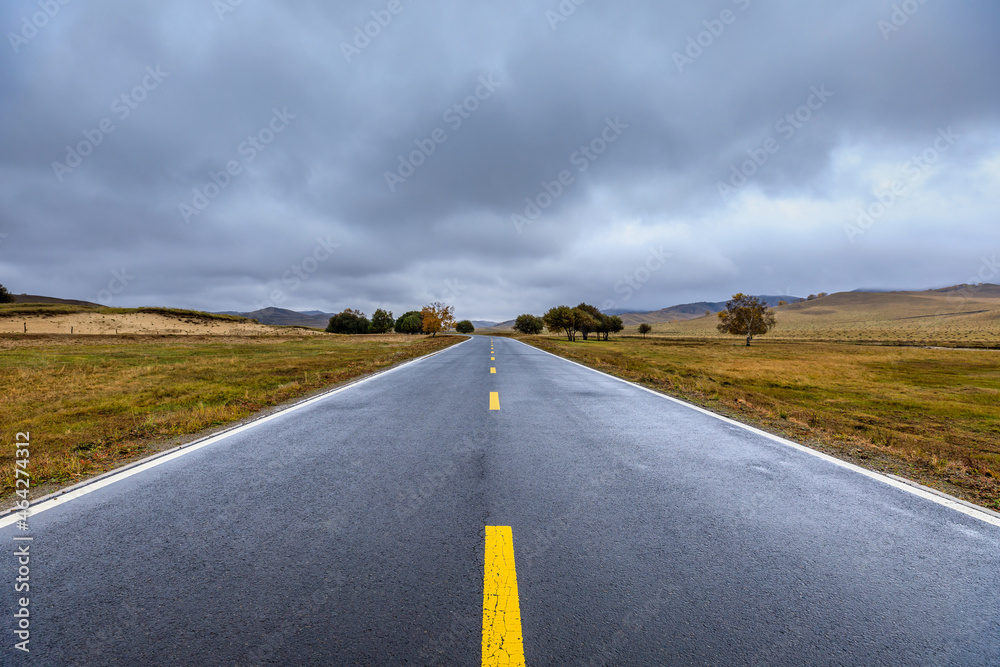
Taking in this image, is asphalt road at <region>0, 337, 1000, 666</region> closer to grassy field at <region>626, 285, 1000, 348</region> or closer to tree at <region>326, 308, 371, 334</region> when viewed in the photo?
grassy field at <region>626, 285, 1000, 348</region>

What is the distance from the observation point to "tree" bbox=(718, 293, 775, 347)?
5788 centimetres

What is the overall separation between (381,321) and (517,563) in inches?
5144

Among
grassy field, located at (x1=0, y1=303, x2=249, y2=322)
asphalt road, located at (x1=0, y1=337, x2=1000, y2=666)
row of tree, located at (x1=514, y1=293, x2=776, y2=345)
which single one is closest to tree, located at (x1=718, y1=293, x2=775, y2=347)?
row of tree, located at (x1=514, y1=293, x2=776, y2=345)

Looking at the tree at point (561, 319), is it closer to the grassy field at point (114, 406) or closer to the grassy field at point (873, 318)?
the grassy field at point (873, 318)

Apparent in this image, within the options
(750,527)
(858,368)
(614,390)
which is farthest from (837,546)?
(858,368)

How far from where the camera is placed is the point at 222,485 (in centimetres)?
418

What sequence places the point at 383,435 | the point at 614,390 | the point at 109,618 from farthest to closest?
1. the point at 614,390
2. the point at 383,435
3. the point at 109,618

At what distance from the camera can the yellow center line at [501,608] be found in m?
1.96

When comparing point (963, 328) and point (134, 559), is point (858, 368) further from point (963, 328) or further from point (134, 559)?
point (963, 328)

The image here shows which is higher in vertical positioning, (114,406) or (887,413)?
(114,406)

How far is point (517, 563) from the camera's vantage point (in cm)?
275

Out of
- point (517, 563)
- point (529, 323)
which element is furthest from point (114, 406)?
point (529, 323)

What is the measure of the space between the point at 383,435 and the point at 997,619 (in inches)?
240

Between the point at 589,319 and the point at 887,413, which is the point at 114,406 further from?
the point at 589,319
